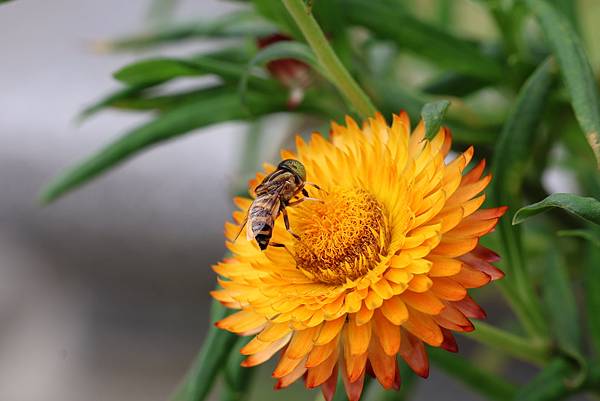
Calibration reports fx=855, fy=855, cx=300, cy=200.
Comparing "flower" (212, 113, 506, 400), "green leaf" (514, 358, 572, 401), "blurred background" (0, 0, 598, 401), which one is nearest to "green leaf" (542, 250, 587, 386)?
"green leaf" (514, 358, 572, 401)

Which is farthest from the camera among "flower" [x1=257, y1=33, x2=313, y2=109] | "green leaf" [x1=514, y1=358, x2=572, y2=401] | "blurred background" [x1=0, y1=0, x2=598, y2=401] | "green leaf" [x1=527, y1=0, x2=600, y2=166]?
"blurred background" [x1=0, y1=0, x2=598, y2=401]

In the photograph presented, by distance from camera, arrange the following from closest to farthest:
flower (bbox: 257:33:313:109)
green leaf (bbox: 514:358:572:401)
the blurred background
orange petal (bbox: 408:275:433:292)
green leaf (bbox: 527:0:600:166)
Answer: orange petal (bbox: 408:275:433:292), green leaf (bbox: 527:0:600:166), green leaf (bbox: 514:358:572:401), flower (bbox: 257:33:313:109), the blurred background

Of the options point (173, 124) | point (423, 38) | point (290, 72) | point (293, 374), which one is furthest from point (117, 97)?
point (293, 374)

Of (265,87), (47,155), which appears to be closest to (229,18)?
(265,87)

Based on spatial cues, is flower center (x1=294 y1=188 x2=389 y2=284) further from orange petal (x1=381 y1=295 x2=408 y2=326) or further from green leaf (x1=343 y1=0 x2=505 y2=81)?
green leaf (x1=343 y1=0 x2=505 y2=81)

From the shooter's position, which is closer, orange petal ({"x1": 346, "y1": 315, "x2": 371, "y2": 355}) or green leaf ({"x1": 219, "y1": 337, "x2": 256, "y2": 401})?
orange petal ({"x1": 346, "y1": 315, "x2": 371, "y2": 355})

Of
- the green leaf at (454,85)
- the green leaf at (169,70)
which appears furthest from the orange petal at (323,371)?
the green leaf at (454,85)
